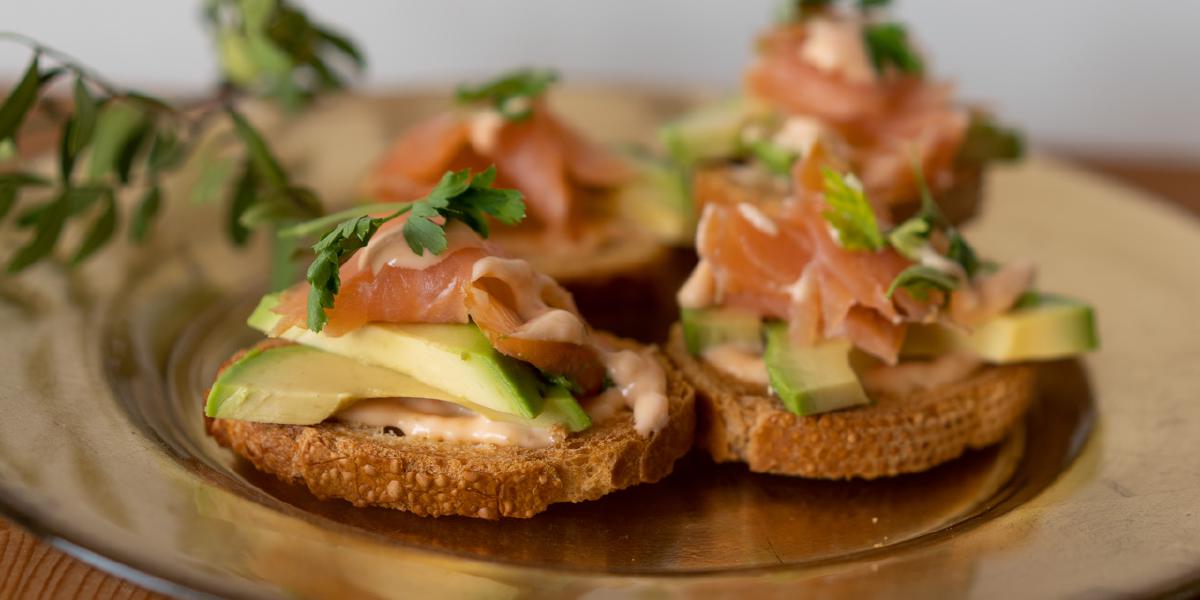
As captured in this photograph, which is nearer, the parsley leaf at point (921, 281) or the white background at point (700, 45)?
the parsley leaf at point (921, 281)

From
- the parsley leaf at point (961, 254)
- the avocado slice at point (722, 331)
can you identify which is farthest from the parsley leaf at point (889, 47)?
the avocado slice at point (722, 331)

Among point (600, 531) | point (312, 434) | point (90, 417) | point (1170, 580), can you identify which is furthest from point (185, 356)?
point (1170, 580)

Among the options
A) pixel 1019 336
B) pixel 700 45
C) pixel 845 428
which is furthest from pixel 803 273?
pixel 700 45

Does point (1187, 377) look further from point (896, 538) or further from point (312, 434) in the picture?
point (312, 434)

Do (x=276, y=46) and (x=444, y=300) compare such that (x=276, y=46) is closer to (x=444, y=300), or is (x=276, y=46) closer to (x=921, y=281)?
(x=444, y=300)

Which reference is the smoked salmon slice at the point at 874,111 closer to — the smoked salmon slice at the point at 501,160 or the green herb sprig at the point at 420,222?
the smoked salmon slice at the point at 501,160

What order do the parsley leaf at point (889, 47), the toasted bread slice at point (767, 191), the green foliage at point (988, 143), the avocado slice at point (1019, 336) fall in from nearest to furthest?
the avocado slice at point (1019, 336) → the toasted bread slice at point (767, 191) → the parsley leaf at point (889, 47) → the green foliage at point (988, 143)

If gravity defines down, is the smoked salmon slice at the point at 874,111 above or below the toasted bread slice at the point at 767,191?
above
